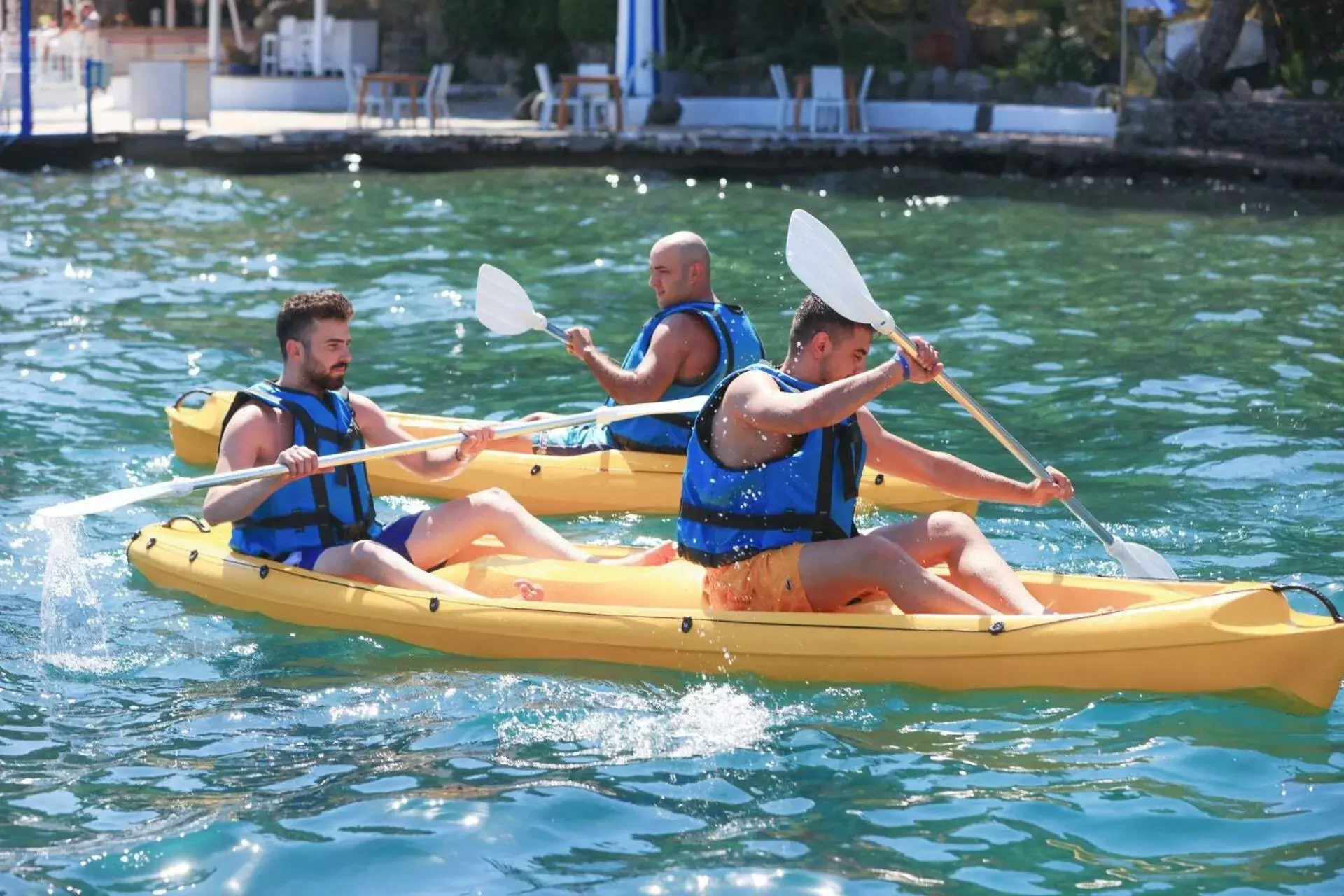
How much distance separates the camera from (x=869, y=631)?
4.81m

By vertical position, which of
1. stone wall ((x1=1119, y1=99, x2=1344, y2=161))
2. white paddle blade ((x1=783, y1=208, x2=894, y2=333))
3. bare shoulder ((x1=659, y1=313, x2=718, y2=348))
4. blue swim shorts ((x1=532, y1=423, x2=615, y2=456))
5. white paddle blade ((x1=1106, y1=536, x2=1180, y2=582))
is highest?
stone wall ((x1=1119, y1=99, x2=1344, y2=161))

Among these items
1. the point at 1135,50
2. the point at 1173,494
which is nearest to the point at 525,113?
the point at 1135,50

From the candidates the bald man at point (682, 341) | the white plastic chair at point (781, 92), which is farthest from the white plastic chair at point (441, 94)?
the bald man at point (682, 341)

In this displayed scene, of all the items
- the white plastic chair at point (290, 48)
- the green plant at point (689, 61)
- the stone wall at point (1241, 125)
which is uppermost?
the white plastic chair at point (290, 48)

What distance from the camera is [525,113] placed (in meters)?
21.8

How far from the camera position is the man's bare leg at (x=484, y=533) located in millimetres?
5559

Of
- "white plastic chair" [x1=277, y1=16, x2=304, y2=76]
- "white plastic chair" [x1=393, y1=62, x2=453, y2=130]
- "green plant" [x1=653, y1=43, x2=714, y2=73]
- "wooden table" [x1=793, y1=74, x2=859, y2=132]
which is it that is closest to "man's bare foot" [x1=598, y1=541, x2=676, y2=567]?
"wooden table" [x1=793, y1=74, x2=859, y2=132]

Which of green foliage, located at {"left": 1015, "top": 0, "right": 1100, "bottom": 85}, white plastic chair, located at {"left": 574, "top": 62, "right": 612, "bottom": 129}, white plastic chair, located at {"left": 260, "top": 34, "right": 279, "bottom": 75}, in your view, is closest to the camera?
green foliage, located at {"left": 1015, "top": 0, "right": 1100, "bottom": 85}

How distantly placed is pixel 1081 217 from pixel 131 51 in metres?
18.5

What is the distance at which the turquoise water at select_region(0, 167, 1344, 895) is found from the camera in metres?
3.91

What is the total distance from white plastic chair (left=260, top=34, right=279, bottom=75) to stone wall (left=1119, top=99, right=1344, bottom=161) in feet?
40.7

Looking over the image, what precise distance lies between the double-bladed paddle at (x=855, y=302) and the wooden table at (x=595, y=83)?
14.3 m

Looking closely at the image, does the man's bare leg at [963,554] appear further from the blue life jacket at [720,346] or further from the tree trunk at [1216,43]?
the tree trunk at [1216,43]

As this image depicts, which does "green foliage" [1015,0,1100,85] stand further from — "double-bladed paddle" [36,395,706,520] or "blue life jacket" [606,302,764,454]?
"double-bladed paddle" [36,395,706,520]
